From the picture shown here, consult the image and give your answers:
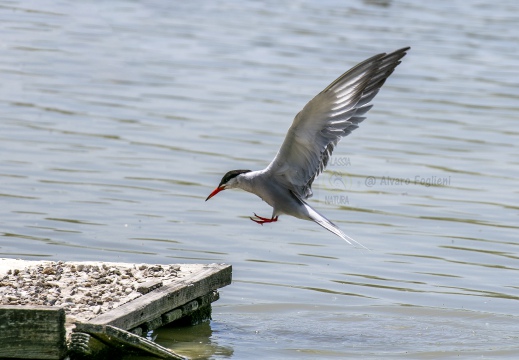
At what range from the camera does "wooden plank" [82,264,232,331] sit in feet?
21.2

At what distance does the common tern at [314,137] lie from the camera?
7.55m

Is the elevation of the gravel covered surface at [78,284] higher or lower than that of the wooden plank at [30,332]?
lower

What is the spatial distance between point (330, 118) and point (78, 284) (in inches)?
74.7

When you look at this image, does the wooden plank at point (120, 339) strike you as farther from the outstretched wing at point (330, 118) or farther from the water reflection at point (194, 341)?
the outstretched wing at point (330, 118)

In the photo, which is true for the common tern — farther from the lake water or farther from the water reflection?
the lake water

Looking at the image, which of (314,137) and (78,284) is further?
(314,137)

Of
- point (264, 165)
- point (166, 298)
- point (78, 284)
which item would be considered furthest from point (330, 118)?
Answer: point (264, 165)

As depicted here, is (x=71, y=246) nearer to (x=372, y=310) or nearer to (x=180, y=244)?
(x=180, y=244)

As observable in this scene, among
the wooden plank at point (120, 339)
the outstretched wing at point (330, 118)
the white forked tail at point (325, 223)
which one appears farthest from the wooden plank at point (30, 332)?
the outstretched wing at point (330, 118)

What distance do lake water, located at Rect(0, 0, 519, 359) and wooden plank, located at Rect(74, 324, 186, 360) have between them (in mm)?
789

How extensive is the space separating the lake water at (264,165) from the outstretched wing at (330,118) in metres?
1.14

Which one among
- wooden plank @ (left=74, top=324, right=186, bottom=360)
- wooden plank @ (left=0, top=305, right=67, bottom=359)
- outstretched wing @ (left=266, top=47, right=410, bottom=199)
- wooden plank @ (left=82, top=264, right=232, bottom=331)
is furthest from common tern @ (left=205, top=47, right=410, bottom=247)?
wooden plank @ (left=0, top=305, right=67, bottom=359)

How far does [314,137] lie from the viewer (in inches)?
301

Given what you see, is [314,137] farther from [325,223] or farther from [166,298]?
[166,298]
